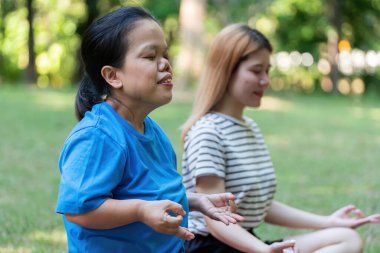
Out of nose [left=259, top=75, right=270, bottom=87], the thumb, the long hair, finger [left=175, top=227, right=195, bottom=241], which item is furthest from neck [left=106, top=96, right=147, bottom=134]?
nose [left=259, top=75, right=270, bottom=87]

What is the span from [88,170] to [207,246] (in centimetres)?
107

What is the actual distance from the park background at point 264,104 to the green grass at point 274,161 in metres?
0.01

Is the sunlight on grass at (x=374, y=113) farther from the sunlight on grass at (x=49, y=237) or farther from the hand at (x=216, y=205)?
the hand at (x=216, y=205)

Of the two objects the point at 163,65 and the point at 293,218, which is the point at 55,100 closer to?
the point at 293,218

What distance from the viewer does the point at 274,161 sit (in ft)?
23.1

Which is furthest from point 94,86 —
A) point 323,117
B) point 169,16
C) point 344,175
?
point 169,16

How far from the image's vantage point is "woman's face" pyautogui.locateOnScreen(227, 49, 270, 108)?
2908 millimetres

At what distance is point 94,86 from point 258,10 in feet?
67.6

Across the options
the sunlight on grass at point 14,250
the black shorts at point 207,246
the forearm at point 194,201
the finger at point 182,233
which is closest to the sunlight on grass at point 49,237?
the sunlight on grass at point 14,250

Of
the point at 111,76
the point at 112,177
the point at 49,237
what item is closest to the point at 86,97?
the point at 111,76

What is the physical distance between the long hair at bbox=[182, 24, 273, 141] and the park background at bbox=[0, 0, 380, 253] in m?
1.23

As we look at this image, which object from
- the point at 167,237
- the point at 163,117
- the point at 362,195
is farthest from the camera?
the point at 163,117

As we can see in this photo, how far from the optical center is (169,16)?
25.4 metres

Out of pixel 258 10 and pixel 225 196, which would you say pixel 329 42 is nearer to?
pixel 258 10
